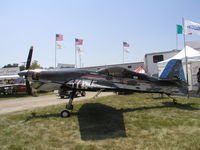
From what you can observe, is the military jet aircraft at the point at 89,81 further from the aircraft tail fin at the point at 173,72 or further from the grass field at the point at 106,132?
the grass field at the point at 106,132

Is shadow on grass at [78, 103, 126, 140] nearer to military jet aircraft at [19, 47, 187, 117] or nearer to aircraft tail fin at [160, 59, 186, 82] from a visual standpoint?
military jet aircraft at [19, 47, 187, 117]

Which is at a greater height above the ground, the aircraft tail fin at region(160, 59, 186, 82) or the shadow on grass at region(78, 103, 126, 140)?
the aircraft tail fin at region(160, 59, 186, 82)

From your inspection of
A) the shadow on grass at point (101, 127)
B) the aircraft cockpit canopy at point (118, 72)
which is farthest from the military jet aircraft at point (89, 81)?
the shadow on grass at point (101, 127)

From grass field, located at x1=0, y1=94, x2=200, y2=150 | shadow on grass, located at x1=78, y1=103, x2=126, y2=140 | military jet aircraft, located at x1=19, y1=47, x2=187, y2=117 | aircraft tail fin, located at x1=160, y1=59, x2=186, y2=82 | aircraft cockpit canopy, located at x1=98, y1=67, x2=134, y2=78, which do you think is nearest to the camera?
grass field, located at x1=0, y1=94, x2=200, y2=150

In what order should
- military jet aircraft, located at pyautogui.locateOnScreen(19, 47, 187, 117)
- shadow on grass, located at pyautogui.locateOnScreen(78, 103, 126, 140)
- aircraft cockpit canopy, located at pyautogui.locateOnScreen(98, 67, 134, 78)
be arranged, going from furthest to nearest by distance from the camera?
aircraft cockpit canopy, located at pyautogui.locateOnScreen(98, 67, 134, 78)
military jet aircraft, located at pyautogui.locateOnScreen(19, 47, 187, 117)
shadow on grass, located at pyautogui.locateOnScreen(78, 103, 126, 140)

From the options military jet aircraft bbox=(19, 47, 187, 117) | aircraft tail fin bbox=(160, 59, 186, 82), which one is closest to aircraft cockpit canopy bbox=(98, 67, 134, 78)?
military jet aircraft bbox=(19, 47, 187, 117)

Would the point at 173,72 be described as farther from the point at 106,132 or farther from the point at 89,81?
the point at 106,132

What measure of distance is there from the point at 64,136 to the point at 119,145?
6.20ft

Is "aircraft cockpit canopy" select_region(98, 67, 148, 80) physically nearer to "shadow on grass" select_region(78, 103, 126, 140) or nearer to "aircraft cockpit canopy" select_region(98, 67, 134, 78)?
"aircraft cockpit canopy" select_region(98, 67, 134, 78)

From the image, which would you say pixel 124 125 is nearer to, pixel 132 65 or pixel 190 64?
pixel 190 64

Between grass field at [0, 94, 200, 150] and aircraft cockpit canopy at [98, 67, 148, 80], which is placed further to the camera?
aircraft cockpit canopy at [98, 67, 148, 80]

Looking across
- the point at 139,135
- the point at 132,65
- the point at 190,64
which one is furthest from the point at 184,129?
the point at 132,65

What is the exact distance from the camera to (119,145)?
443 centimetres

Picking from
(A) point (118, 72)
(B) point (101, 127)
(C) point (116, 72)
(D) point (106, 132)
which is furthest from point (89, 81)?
(D) point (106, 132)
